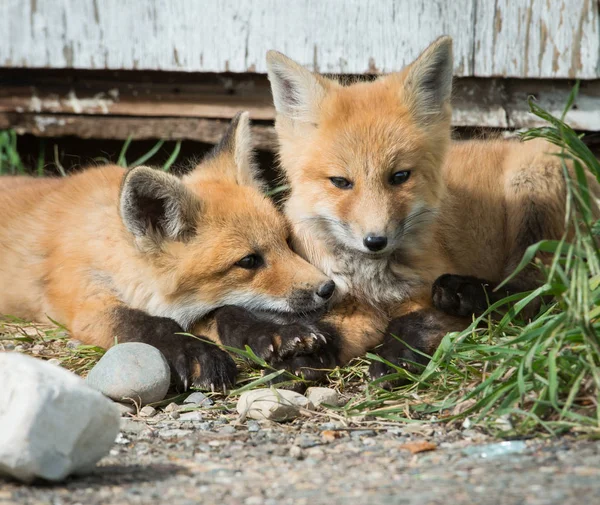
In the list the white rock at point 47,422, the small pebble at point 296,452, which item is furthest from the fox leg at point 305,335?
the white rock at point 47,422

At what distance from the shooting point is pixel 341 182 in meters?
3.26

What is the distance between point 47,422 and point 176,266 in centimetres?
140

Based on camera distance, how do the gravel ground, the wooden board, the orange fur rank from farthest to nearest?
the wooden board < the orange fur < the gravel ground

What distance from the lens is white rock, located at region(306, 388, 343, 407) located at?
2.88 meters

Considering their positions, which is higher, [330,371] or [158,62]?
[158,62]

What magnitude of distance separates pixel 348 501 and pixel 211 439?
0.85 meters

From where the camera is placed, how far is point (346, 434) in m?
2.59

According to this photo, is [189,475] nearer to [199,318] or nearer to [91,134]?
[199,318]

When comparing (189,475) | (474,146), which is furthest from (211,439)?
(474,146)

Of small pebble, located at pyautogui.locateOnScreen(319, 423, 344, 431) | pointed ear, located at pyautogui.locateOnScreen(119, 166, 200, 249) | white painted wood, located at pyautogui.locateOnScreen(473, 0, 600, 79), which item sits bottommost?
small pebble, located at pyautogui.locateOnScreen(319, 423, 344, 431)

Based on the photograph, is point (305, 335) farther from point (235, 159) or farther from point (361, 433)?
point (235, 159)

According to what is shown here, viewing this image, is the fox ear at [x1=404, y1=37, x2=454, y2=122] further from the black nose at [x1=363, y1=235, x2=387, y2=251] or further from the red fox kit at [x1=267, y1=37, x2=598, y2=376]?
the black nose at [x1=363, y1=235, x2=387, y2=251]

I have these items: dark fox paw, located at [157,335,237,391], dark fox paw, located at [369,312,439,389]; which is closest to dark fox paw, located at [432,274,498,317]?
dark fox paw, located at [369,312,439,389]

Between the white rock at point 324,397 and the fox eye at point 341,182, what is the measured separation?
0.85 m
